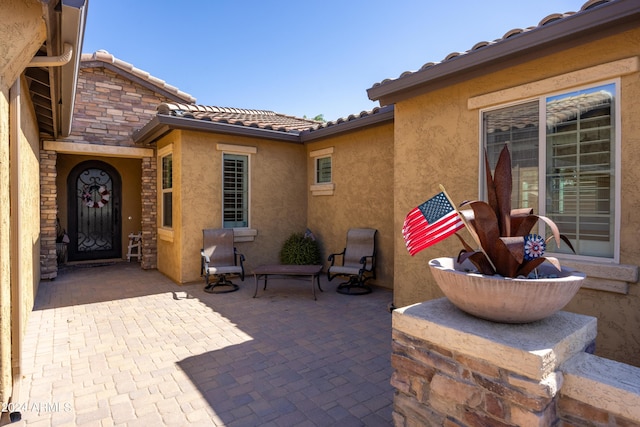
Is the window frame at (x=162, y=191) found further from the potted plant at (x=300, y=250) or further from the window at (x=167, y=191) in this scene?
the potted plant at (x=300, y=250)

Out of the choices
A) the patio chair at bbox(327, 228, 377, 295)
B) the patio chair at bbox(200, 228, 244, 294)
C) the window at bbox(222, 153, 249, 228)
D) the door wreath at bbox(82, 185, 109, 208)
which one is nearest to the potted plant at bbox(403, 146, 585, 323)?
the patio chair at bbox(327, 228, 377, 295)

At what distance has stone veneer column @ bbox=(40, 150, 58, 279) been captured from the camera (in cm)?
760

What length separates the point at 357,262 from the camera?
6918 millimetres

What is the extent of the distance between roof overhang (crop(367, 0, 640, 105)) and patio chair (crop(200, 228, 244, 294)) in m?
4.17

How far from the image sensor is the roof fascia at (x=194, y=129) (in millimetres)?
6750

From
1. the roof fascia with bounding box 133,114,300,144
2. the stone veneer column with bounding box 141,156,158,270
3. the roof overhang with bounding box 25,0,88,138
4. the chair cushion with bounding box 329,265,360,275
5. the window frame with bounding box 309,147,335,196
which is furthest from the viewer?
the stone veneer column with bounding box 141,156,158,270

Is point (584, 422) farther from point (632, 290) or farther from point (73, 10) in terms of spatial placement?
point (73, 10)

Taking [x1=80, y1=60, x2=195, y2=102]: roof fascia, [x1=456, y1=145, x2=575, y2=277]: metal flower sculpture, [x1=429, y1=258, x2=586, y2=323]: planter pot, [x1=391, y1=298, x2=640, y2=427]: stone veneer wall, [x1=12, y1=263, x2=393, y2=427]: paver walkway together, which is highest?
[x1=80, y1=60, x2=195, y2=102]: roof fascia

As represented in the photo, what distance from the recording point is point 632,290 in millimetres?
3244

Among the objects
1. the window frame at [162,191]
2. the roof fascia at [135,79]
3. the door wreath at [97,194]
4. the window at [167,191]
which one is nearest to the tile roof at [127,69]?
the roof fascia at [135,79]

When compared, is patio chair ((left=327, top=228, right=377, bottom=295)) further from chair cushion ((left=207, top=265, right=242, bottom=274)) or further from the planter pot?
the planter pot

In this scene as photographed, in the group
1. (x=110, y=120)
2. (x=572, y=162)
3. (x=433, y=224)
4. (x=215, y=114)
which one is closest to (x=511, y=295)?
(x=433, y=224)

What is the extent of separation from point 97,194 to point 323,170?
665cm

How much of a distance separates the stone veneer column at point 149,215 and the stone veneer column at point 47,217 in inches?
70.5
